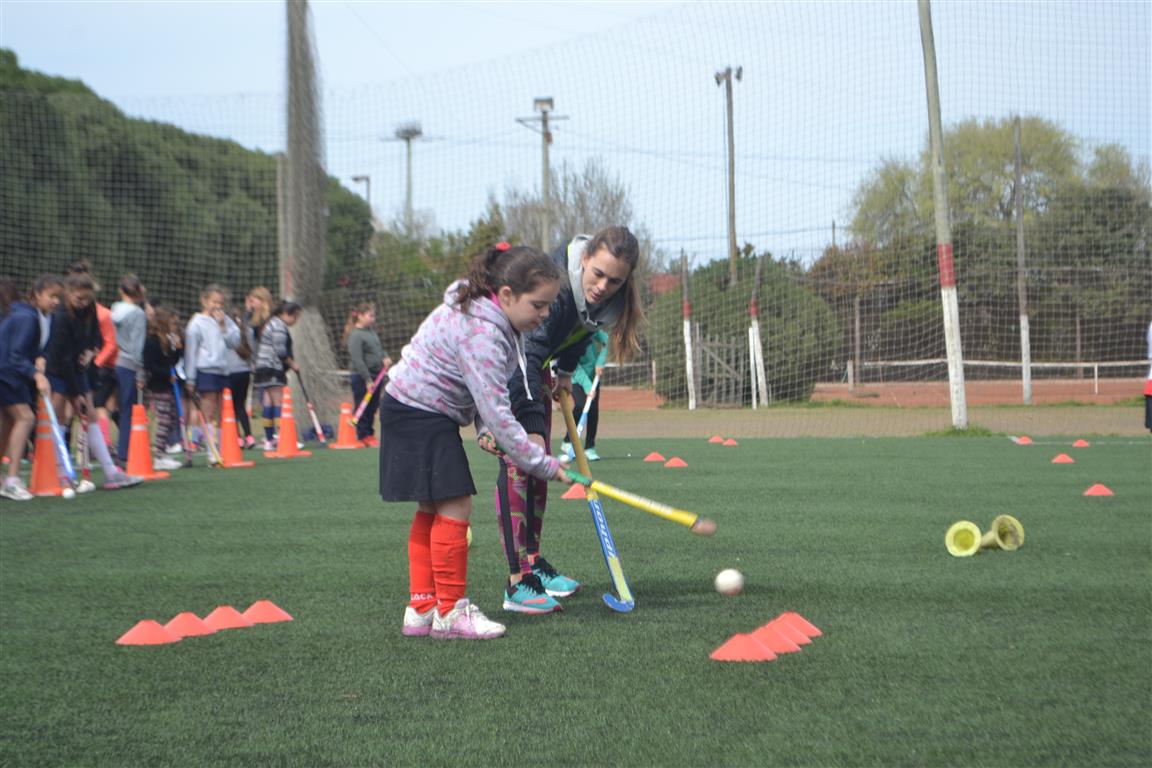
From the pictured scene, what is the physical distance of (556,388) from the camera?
5203 mm

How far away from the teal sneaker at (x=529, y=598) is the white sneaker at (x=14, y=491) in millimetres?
5571

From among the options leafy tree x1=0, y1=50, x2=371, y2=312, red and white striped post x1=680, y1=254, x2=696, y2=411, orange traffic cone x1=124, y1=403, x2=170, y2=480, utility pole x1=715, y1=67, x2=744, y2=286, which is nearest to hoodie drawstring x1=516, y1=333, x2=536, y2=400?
orange traffic cone x1=124, y1=403, x2=170, y2=480

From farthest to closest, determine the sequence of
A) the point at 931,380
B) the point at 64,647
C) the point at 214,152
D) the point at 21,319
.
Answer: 1. the point at 214,152
2. the point at 931,380
3. the point at 21,319
4. the point at 64,647

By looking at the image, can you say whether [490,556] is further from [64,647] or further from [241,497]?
[241,497]

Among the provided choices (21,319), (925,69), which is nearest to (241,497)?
(21,319)

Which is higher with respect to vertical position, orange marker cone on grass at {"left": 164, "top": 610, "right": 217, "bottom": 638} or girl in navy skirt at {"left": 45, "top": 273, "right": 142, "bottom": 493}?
girl in navy skirt at {"left": 45, "top": 273, "right": 142, "bottom": 493}

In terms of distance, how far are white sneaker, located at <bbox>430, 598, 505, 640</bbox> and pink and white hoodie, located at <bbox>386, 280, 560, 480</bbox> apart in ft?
1.81

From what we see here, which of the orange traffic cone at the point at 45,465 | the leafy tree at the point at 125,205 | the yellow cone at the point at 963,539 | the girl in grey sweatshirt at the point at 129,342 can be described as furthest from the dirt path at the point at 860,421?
the yellow cone at the point at 963,539

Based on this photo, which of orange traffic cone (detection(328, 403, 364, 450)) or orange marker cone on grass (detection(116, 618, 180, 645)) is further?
orange traffic cone (detection(328, 403, 364, 450))

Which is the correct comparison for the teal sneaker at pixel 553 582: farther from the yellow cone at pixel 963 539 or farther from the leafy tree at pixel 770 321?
the leafy tree at pixel 770 321

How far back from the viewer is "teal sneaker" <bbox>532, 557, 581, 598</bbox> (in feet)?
16.1

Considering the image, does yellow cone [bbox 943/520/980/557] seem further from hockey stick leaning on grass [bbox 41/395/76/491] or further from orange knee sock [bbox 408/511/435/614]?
hockey stick leaning on grass [bbox 41/395/76/491]

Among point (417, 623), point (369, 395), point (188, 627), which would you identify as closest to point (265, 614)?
point (188, 627)

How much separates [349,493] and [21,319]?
2606mm
